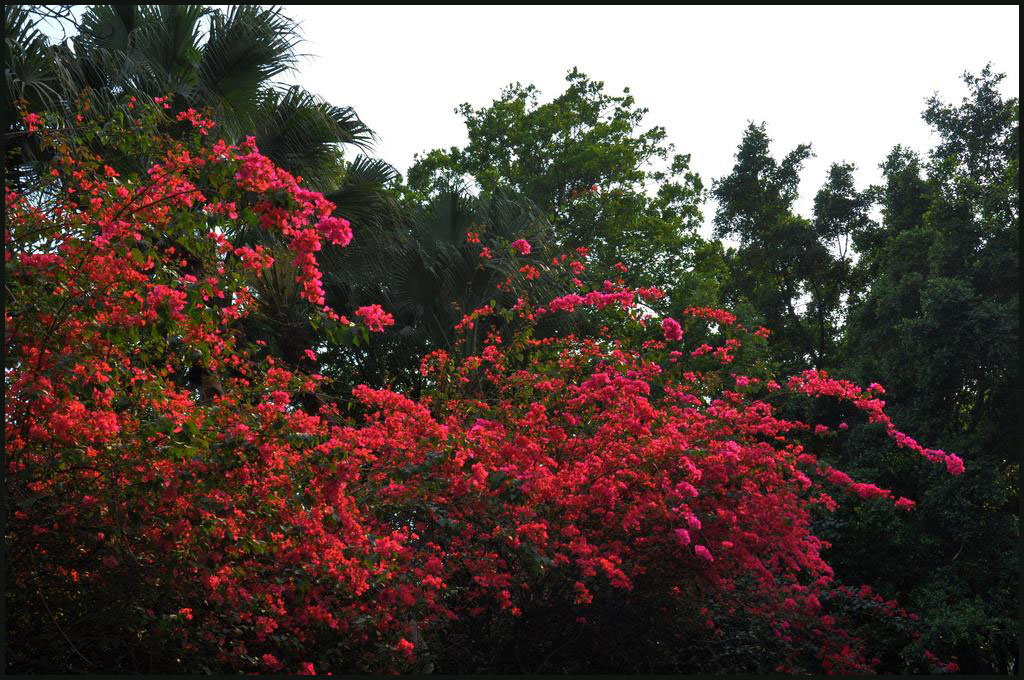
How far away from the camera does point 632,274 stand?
837 inches

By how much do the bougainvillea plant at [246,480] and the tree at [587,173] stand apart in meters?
13.3

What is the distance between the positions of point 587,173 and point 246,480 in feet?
59.4

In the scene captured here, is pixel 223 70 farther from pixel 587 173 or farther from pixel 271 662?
pixel 587 173

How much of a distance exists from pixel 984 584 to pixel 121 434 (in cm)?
1086

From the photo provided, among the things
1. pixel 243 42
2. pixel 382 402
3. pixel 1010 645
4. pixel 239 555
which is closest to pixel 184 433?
pixel 239 555

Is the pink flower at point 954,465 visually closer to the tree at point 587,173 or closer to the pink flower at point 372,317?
the pink flower at point 372,317

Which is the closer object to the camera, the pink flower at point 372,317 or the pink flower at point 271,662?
the pink flower at point 372,317

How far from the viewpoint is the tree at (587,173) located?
2148 cm

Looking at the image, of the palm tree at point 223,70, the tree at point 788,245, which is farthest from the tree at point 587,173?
the palm tree at point 223,70

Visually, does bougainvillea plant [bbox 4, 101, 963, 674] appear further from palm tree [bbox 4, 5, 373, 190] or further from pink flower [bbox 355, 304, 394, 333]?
palm tree [bbox 4, 5, 373, 190]

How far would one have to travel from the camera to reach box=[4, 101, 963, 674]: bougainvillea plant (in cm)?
461

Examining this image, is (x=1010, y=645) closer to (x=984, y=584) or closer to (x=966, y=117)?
(x=984, y=584)

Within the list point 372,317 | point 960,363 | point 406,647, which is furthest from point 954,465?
point 960,363

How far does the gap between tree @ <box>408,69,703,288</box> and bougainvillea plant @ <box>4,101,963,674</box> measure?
13.3 meters
